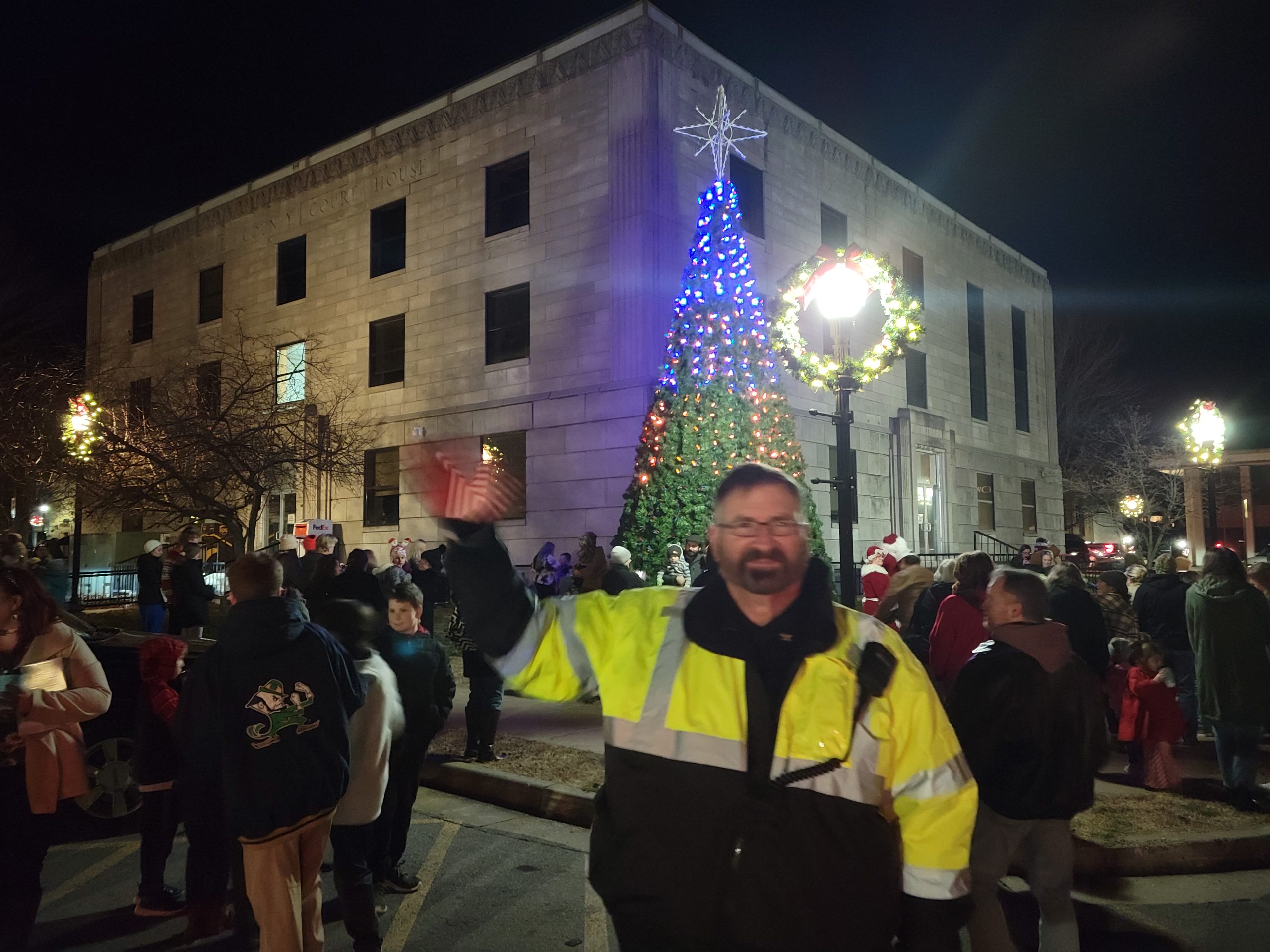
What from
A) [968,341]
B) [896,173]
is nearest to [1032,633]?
[896,173]

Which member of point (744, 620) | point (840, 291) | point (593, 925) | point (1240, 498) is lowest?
point (593, 925)

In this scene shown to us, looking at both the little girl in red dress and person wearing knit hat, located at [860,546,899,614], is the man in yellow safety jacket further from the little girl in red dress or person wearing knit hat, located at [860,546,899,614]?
person wearing knit hat, located at [860,546,899,614]

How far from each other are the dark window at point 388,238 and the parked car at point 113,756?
1722 cm

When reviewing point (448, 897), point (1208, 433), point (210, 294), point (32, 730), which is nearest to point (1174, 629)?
point (448, 897)

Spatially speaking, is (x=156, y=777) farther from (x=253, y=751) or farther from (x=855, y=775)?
(x=855, y=775)

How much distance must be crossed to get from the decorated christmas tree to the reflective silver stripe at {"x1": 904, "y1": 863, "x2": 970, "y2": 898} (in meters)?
11.7

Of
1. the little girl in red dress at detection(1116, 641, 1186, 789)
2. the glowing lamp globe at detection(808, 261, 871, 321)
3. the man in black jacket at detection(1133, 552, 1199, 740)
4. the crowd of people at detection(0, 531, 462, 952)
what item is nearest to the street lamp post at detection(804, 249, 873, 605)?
the glowing lamp globe at detection(808, 261, 871, 321)

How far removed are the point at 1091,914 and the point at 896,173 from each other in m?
23.3

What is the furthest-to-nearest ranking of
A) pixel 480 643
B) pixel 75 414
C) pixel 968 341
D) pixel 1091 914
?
pixel 968 341, pixel 75 414, pixel 1091 914, pixel 480 643

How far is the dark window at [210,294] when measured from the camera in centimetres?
2642

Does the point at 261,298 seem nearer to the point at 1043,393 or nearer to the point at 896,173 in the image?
the point at 896,173

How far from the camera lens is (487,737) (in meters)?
7.49

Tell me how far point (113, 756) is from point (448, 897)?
267cm

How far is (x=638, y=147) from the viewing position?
17.5m
